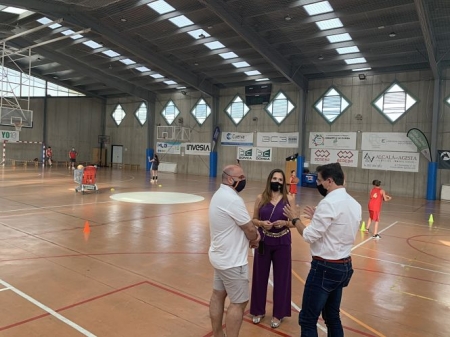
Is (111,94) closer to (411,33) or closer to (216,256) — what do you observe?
(411,33)

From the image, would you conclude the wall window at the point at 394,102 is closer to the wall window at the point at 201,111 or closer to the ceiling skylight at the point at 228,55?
the ceiling skylight at the point at 228,55

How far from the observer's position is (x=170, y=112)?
32969 millimetres

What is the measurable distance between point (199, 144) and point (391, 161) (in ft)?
50.4

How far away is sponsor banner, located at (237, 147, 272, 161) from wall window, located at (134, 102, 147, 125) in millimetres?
11428

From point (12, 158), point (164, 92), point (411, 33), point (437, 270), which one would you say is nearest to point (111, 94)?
point (164, 92)

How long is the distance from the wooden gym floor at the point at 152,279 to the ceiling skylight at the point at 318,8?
32.2ft

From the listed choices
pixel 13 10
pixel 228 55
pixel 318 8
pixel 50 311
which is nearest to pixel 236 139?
pixel 228 55

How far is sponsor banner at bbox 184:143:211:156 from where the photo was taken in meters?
30.4

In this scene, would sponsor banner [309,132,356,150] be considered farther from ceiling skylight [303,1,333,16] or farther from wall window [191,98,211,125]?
wall window [191,98,211,125]

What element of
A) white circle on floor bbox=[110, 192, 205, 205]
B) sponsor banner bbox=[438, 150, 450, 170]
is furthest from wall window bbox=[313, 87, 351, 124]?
white circle on floor bbox=[110, 192, 205, 205]

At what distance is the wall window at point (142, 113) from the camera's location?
3481cm

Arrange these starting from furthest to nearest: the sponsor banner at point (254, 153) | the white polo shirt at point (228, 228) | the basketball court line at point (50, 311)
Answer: the sponsor banner at point (254, 153) → the basketball court line at point (50, 311) → the white polo shirt at point (228, 228)

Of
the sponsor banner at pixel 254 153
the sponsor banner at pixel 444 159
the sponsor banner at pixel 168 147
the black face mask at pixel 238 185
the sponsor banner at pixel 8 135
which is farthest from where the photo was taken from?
the sponsor banner at pixel 168 147

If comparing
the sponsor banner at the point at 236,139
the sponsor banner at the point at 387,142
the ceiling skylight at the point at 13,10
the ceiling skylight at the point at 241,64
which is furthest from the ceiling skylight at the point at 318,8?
the ceiling skylight at the point at 13,10
